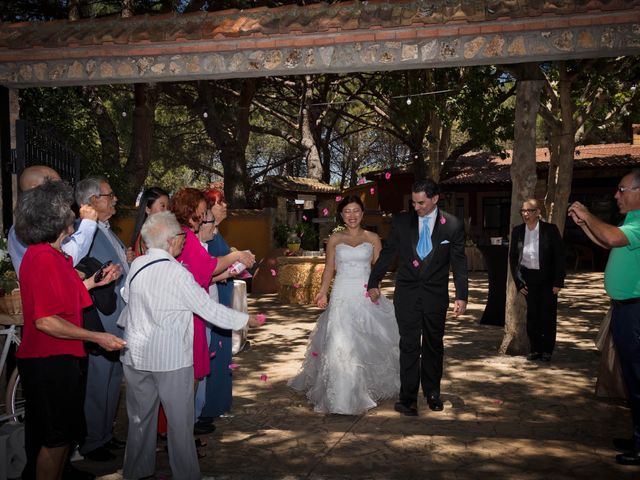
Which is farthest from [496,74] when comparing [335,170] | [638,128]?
[335,170]

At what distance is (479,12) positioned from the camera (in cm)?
645

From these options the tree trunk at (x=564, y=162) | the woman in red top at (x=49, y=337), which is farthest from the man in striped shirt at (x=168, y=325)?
the tree trunk at (x=564, y=162)

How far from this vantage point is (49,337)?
3.78 meters

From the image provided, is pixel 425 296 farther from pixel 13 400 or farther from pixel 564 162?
pixel 564 162

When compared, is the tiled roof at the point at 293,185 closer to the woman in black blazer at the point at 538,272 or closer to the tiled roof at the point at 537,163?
the tiled roof at the point at 537,163

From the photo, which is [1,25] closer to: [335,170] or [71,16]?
[71,16]

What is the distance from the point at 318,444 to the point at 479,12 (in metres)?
4.31

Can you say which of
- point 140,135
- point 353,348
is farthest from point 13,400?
point 140,135

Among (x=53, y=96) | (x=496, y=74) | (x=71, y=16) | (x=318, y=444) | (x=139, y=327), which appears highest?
(x=71, y=16)

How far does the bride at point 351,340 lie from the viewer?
20.6 feet

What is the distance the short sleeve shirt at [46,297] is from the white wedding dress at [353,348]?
2938mm

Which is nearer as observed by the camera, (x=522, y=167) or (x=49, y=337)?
(x=49, y=337)

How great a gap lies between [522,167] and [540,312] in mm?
1847

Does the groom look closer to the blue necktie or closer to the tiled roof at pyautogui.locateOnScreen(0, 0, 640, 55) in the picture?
the blue necktie
